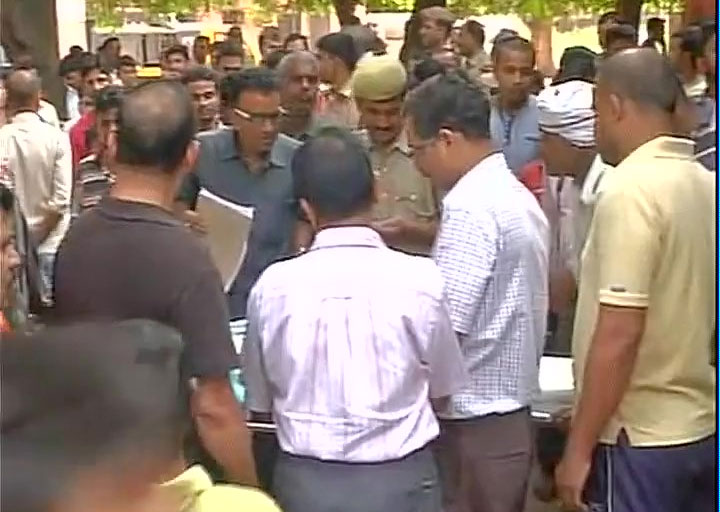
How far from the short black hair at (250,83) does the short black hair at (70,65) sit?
6.01 m

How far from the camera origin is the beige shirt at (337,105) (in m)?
6.04

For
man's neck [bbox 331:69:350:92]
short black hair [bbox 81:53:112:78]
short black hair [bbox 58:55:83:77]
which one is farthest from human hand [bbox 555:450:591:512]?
short black hair [bbox 58:55:83:77]

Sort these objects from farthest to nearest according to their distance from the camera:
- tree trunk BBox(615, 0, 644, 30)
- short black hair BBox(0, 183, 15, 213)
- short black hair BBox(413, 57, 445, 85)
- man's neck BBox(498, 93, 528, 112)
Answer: tree trunk BBox(615, 0, 644, 30)
man's neck BBox(498, 93, 528, 112)
short black hair BBox(413, 57, 445, 85)
short black hair BBox(0, 183, 15, 213)

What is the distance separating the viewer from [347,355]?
294 cm

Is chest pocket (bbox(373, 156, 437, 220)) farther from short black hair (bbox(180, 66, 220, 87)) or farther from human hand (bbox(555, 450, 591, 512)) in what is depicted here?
human hand (bbox(555, 450, 591, 512))

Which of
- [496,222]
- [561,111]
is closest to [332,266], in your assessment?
[496,222]

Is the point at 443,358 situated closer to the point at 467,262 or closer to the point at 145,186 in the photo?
the point at 467,262

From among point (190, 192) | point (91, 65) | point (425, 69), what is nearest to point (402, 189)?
point (190, 192)

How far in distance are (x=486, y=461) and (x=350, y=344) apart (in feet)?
2.37

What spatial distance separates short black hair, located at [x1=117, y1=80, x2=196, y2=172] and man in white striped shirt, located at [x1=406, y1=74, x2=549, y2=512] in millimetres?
729

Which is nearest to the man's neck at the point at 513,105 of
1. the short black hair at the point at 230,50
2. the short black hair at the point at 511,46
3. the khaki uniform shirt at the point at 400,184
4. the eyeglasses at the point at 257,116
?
the short black hair at the point at 511,46

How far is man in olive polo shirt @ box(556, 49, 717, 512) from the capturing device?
3068 millimetres

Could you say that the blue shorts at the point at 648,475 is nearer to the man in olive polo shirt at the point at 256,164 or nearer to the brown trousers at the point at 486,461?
the brown trousers at the point at 486,461

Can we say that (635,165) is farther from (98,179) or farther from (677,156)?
(98,179)
